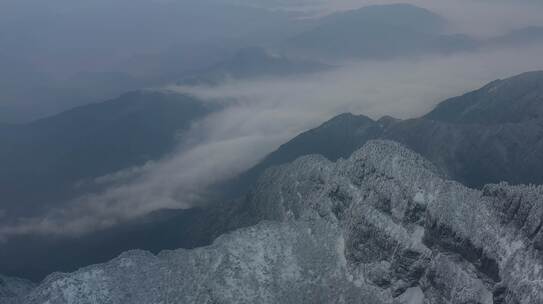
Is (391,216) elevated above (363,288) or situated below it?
above

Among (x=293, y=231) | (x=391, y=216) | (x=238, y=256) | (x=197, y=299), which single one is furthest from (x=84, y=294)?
(x=391, y=216)

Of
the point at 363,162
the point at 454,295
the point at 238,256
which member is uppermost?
the point at 363,162

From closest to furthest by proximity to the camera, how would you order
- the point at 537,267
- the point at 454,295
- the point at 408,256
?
the point at 537,267
the point at 454,295
the point at 408,256

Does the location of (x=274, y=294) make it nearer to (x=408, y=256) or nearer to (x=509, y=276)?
(x=408, y=256)

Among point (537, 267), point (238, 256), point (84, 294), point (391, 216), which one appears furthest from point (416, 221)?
point (84, 294)

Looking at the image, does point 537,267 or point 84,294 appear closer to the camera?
point 537,267

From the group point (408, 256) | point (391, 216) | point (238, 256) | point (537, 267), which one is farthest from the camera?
point (238, 256)
